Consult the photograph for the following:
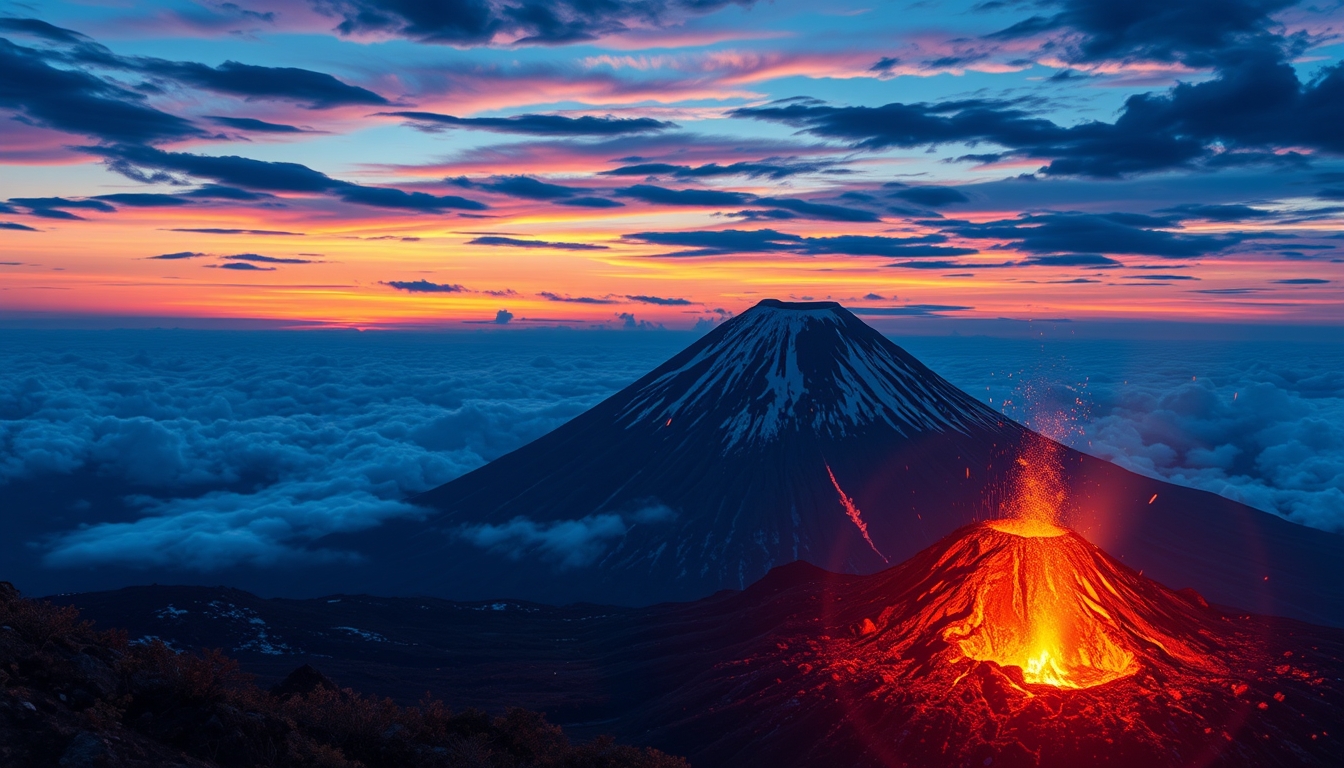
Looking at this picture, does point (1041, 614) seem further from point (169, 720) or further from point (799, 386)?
point (799, 386)

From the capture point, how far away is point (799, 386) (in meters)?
136

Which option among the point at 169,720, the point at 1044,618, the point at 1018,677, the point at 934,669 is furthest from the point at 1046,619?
the point at 169,720

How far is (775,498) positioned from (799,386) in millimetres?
21976

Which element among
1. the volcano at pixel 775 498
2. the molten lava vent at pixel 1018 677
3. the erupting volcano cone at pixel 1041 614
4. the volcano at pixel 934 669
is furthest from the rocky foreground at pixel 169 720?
the volcano at pixel 775 498

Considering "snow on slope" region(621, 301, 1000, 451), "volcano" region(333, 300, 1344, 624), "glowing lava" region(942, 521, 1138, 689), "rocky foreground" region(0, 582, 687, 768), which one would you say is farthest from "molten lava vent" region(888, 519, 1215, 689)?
"snow on slope" region(621, 301, 1000, 451)

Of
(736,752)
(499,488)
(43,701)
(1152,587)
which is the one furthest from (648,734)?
(499,488)

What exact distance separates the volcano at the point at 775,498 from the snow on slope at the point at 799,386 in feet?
0.86

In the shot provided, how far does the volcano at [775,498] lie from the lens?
370 feet

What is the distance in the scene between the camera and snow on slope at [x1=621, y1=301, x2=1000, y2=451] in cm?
13150

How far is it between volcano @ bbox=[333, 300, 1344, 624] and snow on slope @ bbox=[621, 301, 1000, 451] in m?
0.26

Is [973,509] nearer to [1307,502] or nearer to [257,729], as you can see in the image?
[257,729]

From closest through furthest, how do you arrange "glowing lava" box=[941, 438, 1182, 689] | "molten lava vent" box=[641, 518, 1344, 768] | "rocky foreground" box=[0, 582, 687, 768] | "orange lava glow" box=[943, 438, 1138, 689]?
"rocky foreground" box=[0, 582, 687, 768]
"molten lava vent" box=[641, 518, 1344, 768]
"orange lava glow" box=[943, 438, 1138, 689]
"glowing lava" box=[941, 438, 1182, 689]

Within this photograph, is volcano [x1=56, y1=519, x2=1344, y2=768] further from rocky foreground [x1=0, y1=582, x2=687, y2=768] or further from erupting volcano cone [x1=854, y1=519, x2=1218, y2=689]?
rocky foreground [x1=0, y1=582, x2=687, y2=768]

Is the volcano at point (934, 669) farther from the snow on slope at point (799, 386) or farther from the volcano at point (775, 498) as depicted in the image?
the snow on slope at point (799, 386)
